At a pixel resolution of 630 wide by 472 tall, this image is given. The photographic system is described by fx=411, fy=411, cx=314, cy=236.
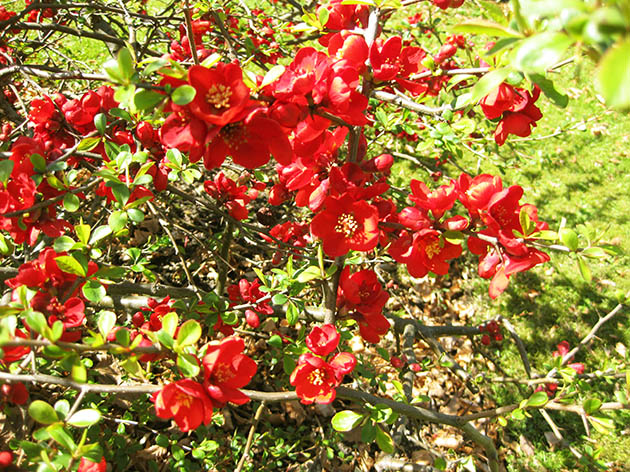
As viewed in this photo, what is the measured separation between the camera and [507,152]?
4750 millimetres

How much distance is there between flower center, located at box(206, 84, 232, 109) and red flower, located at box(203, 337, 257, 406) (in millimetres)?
569

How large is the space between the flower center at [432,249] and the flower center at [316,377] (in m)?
0.50

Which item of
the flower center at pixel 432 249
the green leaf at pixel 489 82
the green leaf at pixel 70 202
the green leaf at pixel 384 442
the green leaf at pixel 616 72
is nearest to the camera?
the green leaf at pixel 616 72

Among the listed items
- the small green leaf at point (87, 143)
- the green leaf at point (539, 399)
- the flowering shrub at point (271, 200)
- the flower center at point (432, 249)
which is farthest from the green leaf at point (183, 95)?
the green leaf at point (539, 399)

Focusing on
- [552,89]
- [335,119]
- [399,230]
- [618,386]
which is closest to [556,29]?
[552,89]

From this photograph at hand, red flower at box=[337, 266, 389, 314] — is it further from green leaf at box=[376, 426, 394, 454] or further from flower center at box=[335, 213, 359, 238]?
green leaf at box=[376, 426, 394, 454]

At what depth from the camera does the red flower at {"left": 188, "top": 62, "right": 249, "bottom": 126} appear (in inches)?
31.9

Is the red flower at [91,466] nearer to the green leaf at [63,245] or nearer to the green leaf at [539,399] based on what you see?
the green leaf at [63,245]

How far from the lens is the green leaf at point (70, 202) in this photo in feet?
3.65

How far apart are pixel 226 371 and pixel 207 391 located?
0.27 feet

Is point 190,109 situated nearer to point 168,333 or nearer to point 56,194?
point 168,333

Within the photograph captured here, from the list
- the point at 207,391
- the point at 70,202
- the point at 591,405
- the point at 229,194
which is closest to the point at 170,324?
the point at 207,391

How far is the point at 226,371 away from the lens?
107 cm

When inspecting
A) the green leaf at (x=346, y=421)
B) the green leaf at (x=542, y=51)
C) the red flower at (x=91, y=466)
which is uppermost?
the green leaf at (x=542, y=51)
